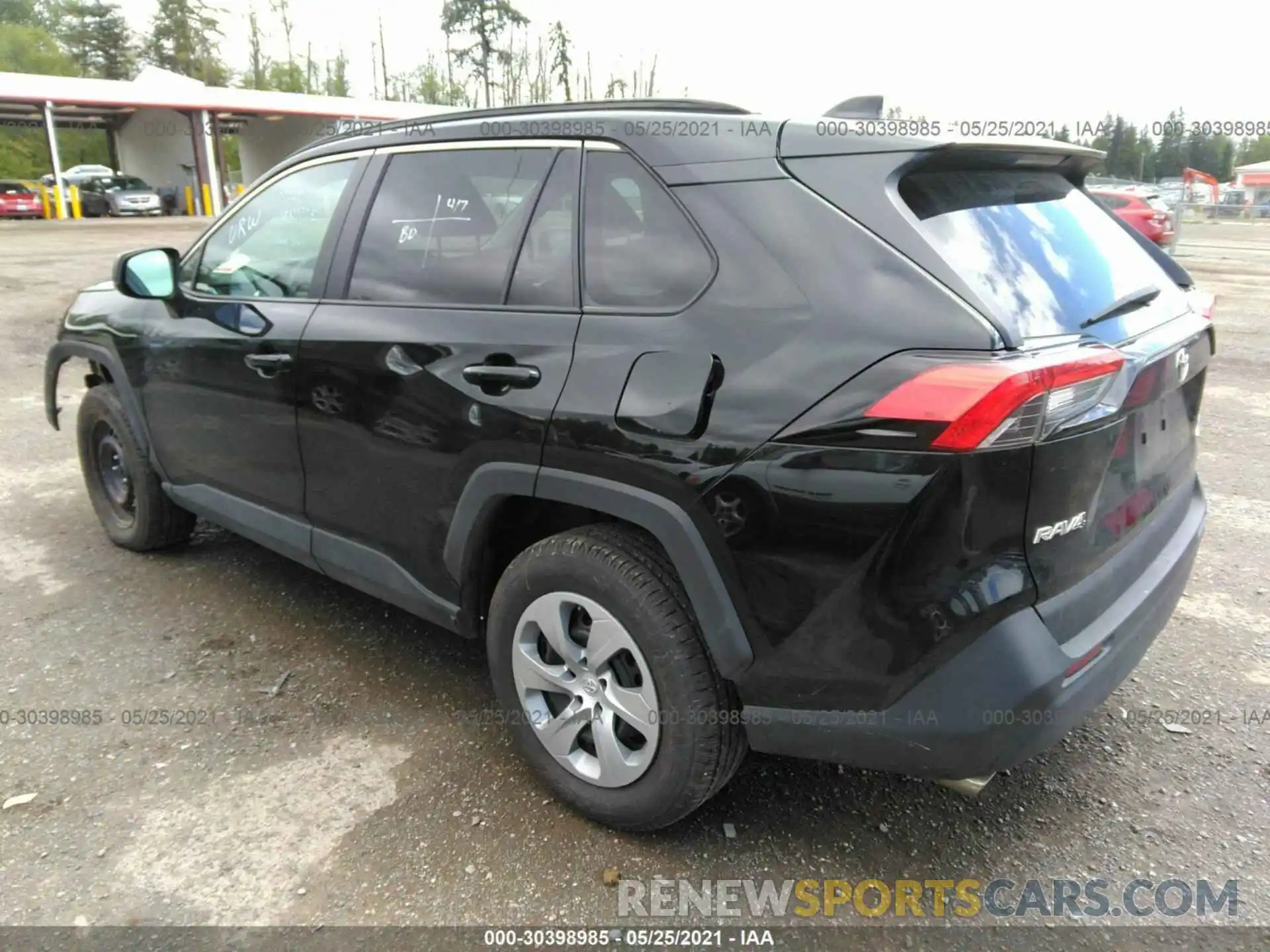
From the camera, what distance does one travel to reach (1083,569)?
2018 millimetres

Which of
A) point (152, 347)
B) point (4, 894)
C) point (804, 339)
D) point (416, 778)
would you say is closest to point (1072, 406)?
point (804, 339)

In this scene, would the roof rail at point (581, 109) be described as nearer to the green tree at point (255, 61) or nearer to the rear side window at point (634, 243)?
the rear side window at point (634, 243)

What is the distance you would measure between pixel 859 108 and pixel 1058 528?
4.27 feet

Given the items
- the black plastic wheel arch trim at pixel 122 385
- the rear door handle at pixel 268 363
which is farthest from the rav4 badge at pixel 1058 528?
the black plastic wheel arch trim at pixel 122 385

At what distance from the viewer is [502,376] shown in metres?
2.43

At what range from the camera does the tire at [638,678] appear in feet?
7.14

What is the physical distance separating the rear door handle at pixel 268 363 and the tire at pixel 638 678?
117 cm

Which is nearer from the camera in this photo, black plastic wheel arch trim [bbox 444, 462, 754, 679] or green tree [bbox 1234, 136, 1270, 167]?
black plastic wheel arch trim [bbox 444, 462, 754, 679]

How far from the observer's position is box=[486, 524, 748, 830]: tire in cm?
218

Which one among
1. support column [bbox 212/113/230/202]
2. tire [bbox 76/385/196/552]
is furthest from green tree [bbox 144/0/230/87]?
tire [bbox 76/385/196/552]

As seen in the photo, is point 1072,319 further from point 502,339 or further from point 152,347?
point 152,347

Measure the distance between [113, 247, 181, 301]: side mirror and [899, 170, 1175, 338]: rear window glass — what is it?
2922 mm

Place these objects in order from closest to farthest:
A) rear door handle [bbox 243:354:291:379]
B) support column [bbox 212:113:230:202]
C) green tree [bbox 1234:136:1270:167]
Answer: rear door handle [bbox 243:354:291:379]
support column [bbox 212:113:230:202]
green tree [bbox 1234:136:1270:167]

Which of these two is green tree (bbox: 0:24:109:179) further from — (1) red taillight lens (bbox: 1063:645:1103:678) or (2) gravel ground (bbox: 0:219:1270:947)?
(1) red taillight lens (bbox: 1063:645:1103:678)
